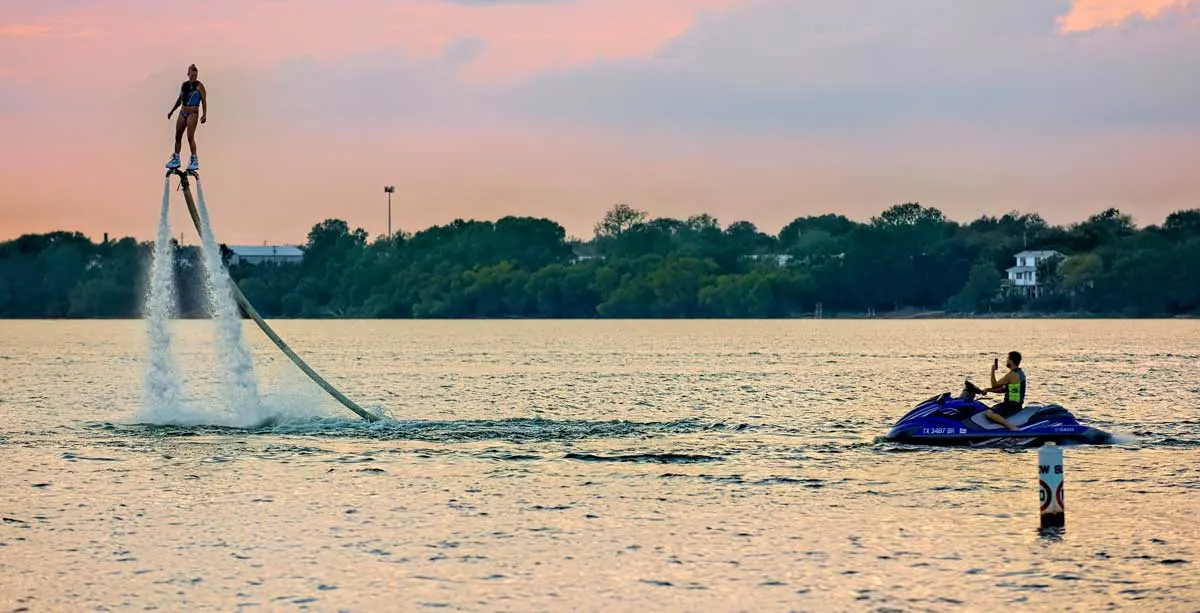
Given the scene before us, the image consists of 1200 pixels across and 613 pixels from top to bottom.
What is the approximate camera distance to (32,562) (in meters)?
23.8

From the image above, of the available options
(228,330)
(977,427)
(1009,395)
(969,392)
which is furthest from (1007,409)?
(228,330)

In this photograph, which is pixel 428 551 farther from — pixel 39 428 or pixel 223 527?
pixel 39 428

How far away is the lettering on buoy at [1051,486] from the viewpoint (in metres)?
26.0

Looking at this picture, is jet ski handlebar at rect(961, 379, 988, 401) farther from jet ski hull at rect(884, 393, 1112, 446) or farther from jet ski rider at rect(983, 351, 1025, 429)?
jet ski rider at rect(983, 351, 1025, 429)

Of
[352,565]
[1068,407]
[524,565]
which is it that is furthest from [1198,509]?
[1068,407]

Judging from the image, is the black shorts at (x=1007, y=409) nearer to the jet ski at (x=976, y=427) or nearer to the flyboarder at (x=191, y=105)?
the jet ski at (x=976, y=427)

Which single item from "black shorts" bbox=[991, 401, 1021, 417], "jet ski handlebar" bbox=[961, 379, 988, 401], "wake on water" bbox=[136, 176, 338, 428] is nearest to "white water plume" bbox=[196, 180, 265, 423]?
"wake on water" bbox=[136, 176, 338, 428]

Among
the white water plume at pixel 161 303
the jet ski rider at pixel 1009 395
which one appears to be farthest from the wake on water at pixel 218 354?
the jet ski rider at pixel 1009 395

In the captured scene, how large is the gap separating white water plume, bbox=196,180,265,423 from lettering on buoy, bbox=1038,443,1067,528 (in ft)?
59.9

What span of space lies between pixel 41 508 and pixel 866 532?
14.4 meters

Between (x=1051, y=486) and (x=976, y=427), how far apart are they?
1194cm

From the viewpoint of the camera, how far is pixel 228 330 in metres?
40.6

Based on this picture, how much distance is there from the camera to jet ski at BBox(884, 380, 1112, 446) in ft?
125

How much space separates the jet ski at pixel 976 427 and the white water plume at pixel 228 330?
15927 millimetres
